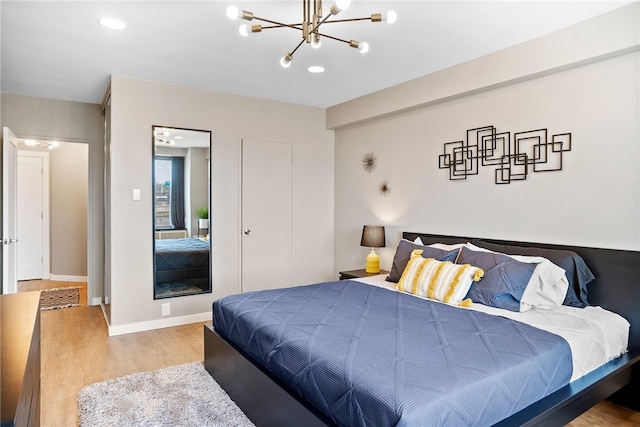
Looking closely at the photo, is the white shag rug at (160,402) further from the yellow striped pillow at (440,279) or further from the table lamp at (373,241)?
the table lamp at (373,241)

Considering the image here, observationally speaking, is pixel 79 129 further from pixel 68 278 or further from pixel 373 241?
pixel 373 241

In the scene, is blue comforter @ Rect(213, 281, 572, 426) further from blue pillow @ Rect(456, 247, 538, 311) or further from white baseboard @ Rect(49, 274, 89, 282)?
white baseboard @ Rect(49, 274, 89, 282)

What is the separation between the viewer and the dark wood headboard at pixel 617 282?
2.53 m

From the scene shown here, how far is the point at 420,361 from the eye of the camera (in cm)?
173

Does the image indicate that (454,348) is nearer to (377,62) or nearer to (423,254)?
(423,254)

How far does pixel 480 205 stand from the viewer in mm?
3506

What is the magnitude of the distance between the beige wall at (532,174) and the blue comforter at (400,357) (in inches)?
44.6

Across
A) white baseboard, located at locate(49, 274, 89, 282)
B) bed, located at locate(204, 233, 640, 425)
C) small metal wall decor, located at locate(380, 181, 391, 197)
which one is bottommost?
white baseboard, located at locate(49, 274, 89, 282)

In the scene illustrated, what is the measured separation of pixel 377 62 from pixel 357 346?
2.57 metres

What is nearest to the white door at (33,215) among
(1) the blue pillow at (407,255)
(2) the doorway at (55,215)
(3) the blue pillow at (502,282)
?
(2) the doorway at (55,215)

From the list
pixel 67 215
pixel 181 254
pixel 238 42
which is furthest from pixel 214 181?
pixel 67 215

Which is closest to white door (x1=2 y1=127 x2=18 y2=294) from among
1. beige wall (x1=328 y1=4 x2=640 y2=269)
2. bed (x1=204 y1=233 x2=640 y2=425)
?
bed (x1=204 y1=233 x2=640 y2=425)

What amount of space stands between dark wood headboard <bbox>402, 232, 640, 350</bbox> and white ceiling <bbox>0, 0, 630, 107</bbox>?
161cm

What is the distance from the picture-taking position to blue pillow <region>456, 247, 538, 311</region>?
262cm
